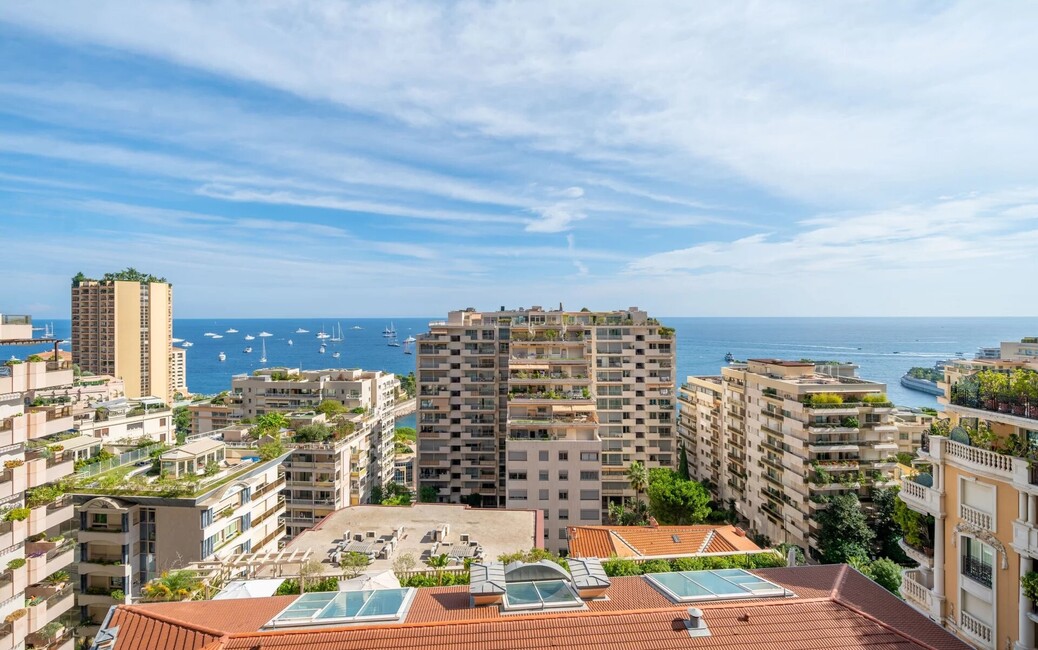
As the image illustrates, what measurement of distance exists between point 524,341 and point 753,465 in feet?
79.9

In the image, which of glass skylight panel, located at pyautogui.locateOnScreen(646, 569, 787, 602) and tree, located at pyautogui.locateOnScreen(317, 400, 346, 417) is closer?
glass skylight panel, located at pyautogui.locateOnScreen(646, 569, 787, 602)

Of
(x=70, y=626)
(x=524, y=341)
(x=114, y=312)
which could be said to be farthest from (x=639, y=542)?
(x=114, y=312)

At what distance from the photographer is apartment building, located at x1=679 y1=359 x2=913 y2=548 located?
4262cm

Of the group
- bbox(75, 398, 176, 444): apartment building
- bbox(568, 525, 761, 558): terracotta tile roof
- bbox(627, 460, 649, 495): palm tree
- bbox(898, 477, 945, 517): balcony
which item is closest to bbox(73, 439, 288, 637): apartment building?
bbox(75, 398, 176, 444): apartment building

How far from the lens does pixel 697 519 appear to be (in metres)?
44.0

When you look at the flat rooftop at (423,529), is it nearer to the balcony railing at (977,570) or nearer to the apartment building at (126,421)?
the balcony railing at (977,570)

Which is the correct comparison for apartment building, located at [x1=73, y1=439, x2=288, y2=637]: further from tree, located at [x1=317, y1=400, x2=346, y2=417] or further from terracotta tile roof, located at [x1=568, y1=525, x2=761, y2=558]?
tree, located at [x1=317, y1=400, x2=346, y2=417]

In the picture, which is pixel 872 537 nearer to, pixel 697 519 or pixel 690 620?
pixel 697 519

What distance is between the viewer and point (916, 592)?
55.6ft

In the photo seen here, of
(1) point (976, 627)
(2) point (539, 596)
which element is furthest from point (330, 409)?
(1) point (976, 627)

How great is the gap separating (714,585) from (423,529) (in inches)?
739

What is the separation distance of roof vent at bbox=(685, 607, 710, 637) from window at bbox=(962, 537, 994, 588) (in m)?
7.79

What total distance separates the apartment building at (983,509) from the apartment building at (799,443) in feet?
92.0

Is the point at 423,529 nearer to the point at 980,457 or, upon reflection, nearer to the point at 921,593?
the point at 921,593
